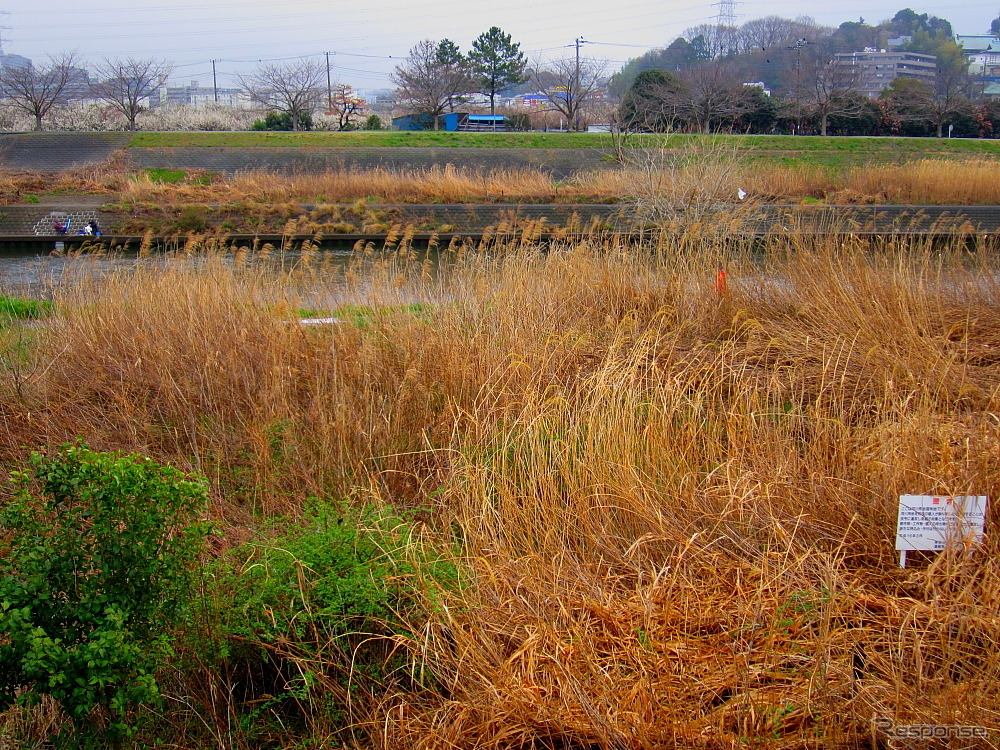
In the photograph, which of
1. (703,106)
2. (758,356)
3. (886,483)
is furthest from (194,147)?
(886,483)

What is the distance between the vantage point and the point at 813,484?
3.45 meters

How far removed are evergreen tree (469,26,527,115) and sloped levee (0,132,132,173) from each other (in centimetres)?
2123

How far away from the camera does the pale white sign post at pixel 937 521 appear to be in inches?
113

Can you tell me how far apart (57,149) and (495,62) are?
2476 cm

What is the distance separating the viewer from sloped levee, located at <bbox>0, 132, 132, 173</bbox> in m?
26.9

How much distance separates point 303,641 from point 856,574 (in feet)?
6.70

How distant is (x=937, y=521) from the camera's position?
115 inches

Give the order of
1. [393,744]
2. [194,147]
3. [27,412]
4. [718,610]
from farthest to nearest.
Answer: [194,147], [27,412], [718,610], [393,744]

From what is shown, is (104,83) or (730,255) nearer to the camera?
(730,255)

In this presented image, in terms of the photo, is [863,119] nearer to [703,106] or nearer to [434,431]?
[703,106]

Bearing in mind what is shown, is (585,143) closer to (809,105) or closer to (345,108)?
(809,105)

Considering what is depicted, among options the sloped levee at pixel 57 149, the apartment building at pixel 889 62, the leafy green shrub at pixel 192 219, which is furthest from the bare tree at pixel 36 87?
the apartment building at pixel 889 62

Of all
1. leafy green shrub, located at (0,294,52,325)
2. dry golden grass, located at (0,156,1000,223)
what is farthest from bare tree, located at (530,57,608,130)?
leafy green shrub, located at (0,294,52,325)

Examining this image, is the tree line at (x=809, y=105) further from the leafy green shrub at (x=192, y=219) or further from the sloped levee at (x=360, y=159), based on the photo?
the leafy green shrub at (x=192, y=219)
